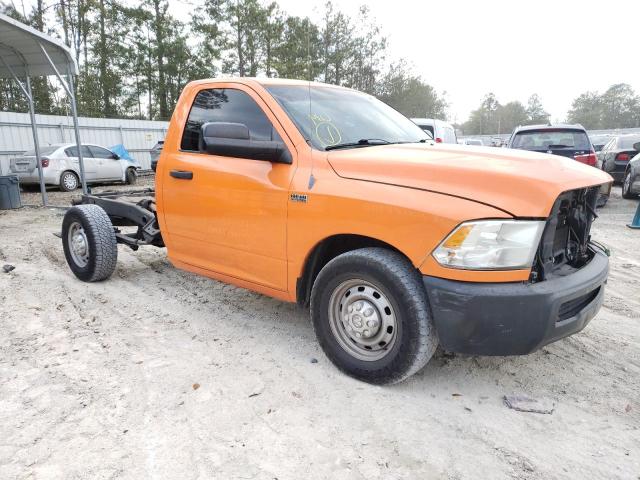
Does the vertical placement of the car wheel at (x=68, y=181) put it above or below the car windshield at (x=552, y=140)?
below

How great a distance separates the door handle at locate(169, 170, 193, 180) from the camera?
3702mm

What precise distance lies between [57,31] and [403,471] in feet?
110

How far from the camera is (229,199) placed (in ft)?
11.2


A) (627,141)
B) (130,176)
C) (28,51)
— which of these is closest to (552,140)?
(627,141)

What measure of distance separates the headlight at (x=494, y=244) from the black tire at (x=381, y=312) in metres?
0.32

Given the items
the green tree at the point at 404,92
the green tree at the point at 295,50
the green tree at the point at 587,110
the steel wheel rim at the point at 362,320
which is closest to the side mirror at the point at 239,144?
the steel wheel rim at the point at 362,320

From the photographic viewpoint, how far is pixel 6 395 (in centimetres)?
277

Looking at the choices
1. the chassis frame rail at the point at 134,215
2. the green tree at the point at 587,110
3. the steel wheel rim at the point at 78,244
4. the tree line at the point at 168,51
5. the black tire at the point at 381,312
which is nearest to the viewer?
the black tire at the point at 381,312

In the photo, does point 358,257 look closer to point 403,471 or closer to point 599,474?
point 403,471

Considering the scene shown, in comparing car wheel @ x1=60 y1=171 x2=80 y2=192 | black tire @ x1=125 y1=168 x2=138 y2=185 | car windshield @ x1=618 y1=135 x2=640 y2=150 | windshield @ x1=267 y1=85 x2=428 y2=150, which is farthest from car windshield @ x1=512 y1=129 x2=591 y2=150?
black tire @ x1=125 y1=168 x2=138 y2=185

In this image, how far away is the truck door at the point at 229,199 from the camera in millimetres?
3176

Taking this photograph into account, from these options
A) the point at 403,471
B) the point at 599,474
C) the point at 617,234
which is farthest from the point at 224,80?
the point at 617,234

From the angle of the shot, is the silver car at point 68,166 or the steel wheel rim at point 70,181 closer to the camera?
the silver car at point 68,166

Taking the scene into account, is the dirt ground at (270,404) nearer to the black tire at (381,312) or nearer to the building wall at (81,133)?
the black tire at (381,312)
